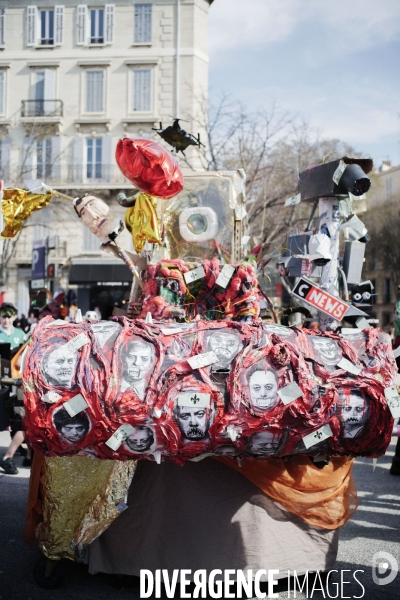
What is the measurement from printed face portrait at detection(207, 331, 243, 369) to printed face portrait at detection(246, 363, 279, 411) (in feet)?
0.41

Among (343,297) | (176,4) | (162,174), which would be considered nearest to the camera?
(162,174)

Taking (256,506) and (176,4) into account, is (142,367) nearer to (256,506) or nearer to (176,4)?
(256,506)

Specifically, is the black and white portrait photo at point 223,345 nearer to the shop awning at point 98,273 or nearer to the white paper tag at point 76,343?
the white paper tag at point 76,343

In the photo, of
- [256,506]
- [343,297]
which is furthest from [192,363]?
[343,297]

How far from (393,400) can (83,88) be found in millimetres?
25528

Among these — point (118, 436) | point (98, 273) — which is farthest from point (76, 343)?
point (98, 273)

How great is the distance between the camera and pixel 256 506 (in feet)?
12.5

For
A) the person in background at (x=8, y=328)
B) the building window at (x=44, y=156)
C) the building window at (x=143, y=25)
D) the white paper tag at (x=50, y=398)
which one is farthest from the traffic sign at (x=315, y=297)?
the building window at (x=143, y=25)

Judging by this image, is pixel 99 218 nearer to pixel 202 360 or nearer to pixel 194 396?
pixel 202 360

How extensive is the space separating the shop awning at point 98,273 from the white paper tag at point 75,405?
21.7m

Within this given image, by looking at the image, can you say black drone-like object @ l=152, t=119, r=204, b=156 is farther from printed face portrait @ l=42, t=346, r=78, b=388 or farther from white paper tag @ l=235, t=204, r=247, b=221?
printed face portrait @ l=42, t=346, r=78, b=388

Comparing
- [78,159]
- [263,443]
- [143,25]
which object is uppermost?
[143,25]

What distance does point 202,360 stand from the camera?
308cm

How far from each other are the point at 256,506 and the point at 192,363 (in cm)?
119
